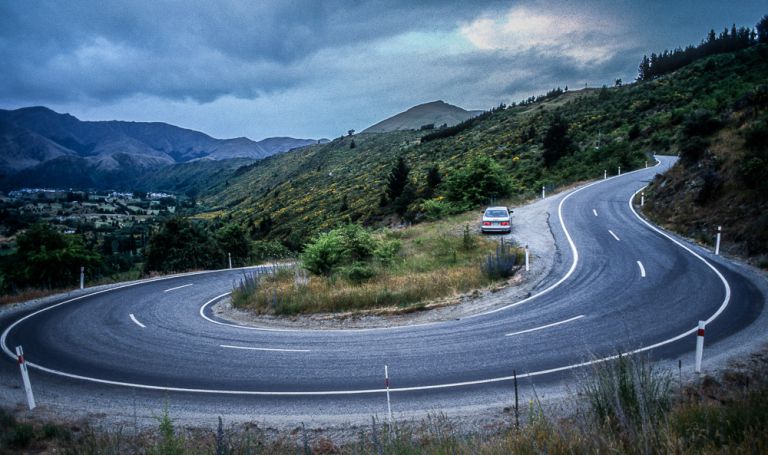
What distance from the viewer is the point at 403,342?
9.79 meters

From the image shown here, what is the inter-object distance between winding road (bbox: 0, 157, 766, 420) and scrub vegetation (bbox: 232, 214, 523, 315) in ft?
5.76

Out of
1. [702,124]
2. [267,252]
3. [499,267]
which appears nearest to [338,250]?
[499,267]

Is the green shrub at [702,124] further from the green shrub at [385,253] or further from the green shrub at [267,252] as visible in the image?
the green shrub at [267,252]

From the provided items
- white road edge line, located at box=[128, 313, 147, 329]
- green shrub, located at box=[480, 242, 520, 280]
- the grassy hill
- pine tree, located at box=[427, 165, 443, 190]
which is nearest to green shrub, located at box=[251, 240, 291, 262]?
the grassy hill

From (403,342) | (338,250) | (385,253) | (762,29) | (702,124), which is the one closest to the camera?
(403,342)

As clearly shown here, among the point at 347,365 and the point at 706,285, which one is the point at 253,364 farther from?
the point at 706,285

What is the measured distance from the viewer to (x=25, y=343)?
11.5m

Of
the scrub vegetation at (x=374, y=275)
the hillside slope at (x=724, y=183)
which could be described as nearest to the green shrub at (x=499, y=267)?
the scrub vegetation at (x=374, y=275)

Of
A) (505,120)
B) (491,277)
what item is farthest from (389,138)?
(491,277)

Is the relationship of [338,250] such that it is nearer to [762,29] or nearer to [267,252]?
[267,252]

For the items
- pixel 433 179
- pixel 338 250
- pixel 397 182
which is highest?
pixel 397 182

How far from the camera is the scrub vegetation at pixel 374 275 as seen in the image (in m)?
13.2

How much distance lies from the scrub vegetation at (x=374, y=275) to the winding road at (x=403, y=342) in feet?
Result: 5.76

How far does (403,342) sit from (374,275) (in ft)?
18.4
